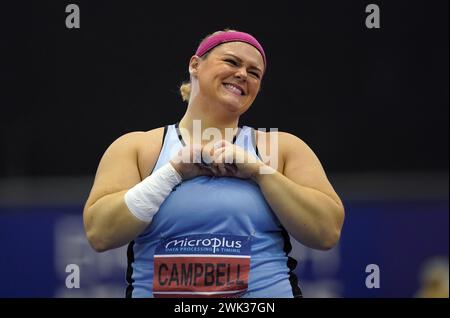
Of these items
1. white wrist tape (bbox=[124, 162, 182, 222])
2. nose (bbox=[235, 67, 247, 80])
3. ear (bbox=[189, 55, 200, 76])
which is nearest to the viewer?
white wrist tape (bbox=[124, 162, 182, 222])

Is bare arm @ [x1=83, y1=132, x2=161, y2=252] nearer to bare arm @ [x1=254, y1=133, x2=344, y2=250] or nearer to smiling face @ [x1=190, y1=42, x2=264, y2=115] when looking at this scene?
smiling face @ [x1=190, y1=42, x2=264, y2=115]

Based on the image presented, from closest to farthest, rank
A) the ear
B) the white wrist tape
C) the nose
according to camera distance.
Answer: the white wrist tape
the nose
the ear

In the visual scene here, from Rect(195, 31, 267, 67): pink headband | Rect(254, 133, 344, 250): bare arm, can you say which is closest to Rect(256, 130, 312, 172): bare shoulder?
Rect(254, 133, 344, 250): bare arm

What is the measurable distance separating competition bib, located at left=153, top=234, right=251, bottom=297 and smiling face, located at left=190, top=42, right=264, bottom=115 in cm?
49

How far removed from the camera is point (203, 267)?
259cm

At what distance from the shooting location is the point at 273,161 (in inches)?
108

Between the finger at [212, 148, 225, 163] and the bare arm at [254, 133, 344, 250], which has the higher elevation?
the finger at [212, 148, 225, 163]

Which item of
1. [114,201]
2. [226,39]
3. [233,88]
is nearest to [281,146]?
[233,88]

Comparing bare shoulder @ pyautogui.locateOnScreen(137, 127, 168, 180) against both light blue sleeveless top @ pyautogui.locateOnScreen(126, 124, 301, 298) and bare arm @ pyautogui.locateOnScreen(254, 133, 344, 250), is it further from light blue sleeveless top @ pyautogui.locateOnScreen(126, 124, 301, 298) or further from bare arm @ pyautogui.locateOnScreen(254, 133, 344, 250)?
bare arm @ pyautogui.locateOnScreen(254, 133, 344, 250)

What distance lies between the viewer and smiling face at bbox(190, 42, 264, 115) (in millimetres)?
2742

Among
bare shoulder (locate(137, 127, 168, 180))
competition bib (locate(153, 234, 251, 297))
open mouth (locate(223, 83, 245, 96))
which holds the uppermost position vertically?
open mouth (locate(223, 83, 245, 96))

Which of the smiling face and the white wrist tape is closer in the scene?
the white wrist tape

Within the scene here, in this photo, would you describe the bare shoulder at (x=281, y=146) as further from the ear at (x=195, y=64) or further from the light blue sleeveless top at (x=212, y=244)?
the ear at (x=195, y=64)
